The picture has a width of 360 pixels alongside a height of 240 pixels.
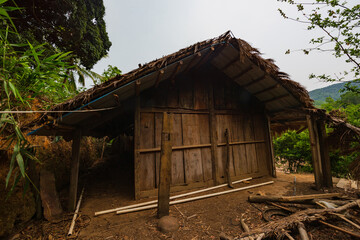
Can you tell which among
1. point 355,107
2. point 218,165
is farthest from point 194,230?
point 355,107

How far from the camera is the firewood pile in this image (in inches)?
84.0

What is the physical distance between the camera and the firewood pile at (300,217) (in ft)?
7.00

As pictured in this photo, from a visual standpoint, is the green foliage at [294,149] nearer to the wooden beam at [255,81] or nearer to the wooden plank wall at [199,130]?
the wooden plank wall at [199,130]

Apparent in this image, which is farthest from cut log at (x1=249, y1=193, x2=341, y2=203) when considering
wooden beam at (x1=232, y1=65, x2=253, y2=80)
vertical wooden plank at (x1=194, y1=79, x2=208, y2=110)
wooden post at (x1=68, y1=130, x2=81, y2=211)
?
wooden post at (x1=68, y1=130, x2=81, y2=211)

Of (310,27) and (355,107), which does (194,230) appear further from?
(355,107)

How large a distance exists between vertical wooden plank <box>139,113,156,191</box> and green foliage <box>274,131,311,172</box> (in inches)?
297

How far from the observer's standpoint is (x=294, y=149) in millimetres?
7656

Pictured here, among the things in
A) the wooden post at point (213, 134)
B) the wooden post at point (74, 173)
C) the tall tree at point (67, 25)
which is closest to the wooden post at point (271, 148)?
the wooden post at point (213, 134)

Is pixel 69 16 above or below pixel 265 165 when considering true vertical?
above

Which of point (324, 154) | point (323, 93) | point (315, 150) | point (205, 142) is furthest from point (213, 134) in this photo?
point (323, 93)

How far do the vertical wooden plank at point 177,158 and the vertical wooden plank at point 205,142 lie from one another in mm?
750

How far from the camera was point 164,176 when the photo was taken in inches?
113

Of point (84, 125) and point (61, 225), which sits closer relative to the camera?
point (61, 225)

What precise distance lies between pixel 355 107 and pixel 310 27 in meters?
3.81
